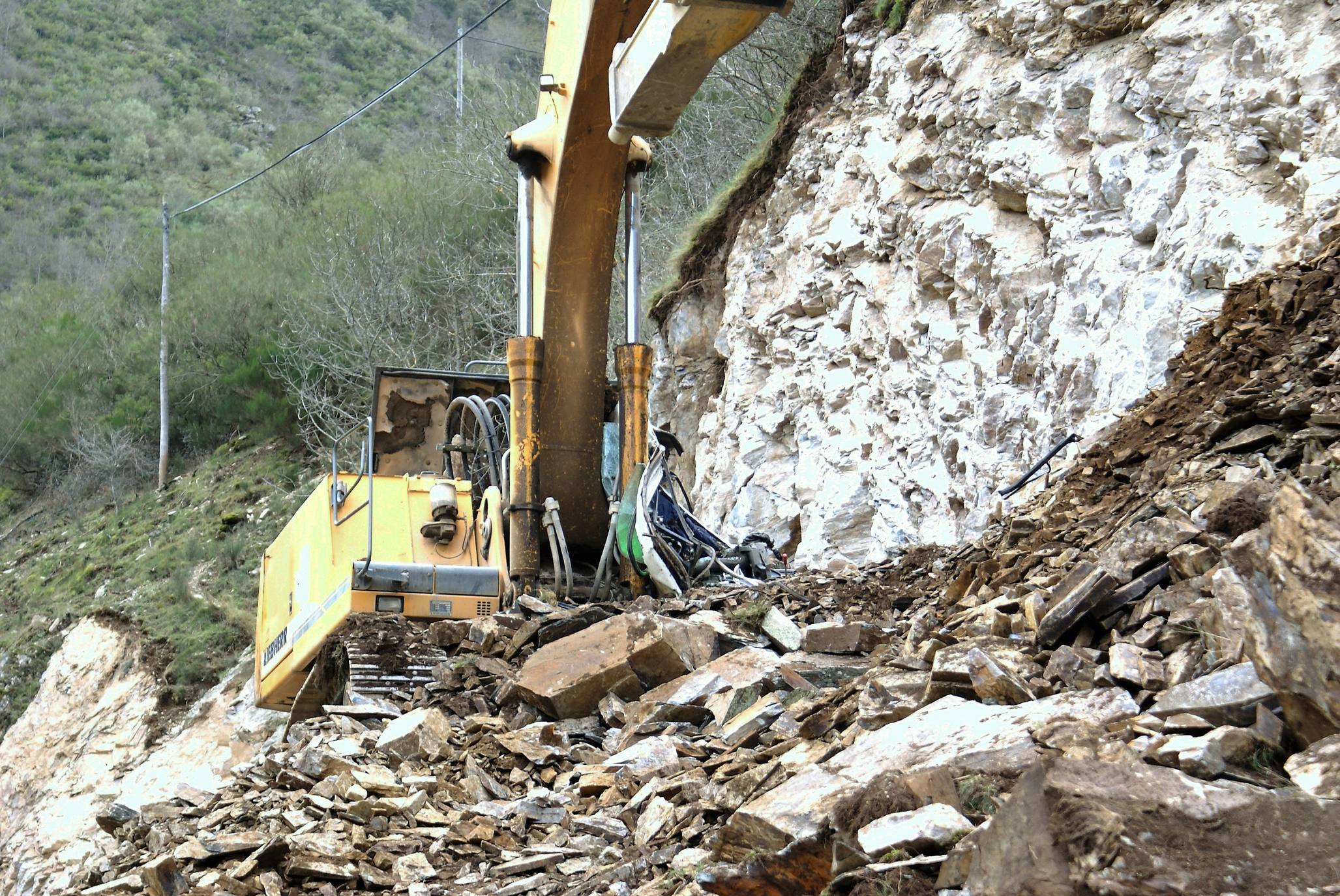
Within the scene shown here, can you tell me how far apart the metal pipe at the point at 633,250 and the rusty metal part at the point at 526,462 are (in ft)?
1.66

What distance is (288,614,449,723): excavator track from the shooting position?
5855 mm

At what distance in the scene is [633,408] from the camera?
22.2ft

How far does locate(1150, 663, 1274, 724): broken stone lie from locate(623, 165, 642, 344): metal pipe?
425cm

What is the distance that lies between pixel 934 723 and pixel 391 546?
4374 millimetres

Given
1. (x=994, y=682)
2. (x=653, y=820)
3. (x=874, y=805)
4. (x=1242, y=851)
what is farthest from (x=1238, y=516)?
(x=653, y=820)

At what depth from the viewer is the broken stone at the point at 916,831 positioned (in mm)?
2387

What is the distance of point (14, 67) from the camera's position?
39.0 m

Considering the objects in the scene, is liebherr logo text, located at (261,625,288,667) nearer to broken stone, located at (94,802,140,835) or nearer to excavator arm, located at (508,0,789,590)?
excavator arm, located at (508,0,789,590)

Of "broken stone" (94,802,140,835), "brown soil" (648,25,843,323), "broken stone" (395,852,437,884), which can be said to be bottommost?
"broken stone" (94,802,140,835)

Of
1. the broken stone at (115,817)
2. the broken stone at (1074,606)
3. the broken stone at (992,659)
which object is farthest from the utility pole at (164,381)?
the broken stone at (1074,606)

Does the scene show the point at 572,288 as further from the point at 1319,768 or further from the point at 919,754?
the point at 1319,768

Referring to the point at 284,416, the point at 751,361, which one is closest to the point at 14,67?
the point at 284,416

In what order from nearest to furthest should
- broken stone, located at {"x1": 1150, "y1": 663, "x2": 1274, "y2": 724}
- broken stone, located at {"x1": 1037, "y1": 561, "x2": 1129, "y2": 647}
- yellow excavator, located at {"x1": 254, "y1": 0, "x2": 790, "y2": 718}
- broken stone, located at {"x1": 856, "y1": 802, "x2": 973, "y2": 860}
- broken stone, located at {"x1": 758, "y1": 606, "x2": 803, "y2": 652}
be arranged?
broken stone, located at {"x1": 856, "y1": 802, "x2": 973, "y2": 860} < broken stone, located at {"x1": 1150, "y1": 663, "x2": 1274, "y2": 724} < broken stone, located at {"x1": 1037, "y1": 561, "x2": 1129, "y2": 647} < broken stone, located at {"x1": 758, "y1": 606, "x2": 803, "y2": 652} < yellow excavator, located at {"x1": 254, "y1": 0, "x2": 790, "y2": 718}

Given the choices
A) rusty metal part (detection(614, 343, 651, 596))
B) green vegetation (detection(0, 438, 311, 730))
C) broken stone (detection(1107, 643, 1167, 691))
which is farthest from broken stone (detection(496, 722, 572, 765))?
green vegetation (detection(0, 438, 311, 730))
